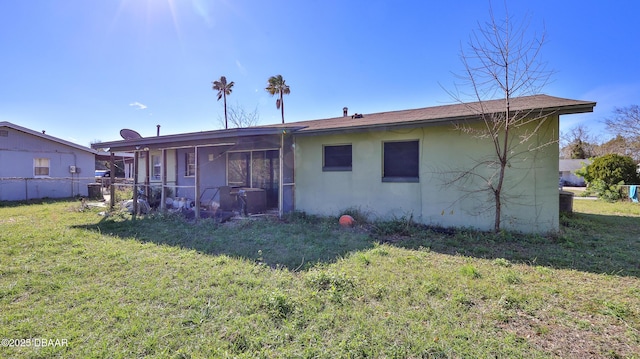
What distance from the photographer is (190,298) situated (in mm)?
3152

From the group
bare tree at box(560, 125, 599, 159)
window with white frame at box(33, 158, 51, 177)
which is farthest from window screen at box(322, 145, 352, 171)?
bare tree at box(560, 125, 599, 159)

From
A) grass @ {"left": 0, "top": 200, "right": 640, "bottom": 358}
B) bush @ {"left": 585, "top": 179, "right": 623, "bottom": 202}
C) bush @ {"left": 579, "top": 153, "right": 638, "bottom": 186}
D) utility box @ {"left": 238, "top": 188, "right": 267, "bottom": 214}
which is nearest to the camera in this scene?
grass @ {"left": 0, "top": 200, "right": 640, "bottom": 358}

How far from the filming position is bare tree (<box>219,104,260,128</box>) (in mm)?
26250

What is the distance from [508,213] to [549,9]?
14.4 feet

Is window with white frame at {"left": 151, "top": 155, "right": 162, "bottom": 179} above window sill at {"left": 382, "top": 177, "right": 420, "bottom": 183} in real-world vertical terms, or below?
above

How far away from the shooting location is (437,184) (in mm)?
6527

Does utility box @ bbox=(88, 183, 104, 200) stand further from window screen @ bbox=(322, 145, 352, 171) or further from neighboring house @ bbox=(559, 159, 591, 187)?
neighboring house @ bbox=(559, 159, 591, 187)

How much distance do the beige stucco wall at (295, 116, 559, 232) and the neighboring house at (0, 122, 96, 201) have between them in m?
12.6

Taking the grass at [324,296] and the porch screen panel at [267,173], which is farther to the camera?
the porch screen panel at [267,173]

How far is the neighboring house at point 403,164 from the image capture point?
5.71 metres

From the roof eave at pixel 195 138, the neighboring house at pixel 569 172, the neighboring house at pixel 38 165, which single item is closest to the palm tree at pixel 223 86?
the neighboring house at pixel 38 165

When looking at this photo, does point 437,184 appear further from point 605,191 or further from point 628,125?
point 628,125

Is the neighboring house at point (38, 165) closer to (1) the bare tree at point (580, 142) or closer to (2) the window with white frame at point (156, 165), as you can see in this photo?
(2) the window with white frame at point (156, 165)

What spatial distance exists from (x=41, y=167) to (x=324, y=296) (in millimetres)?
17829
